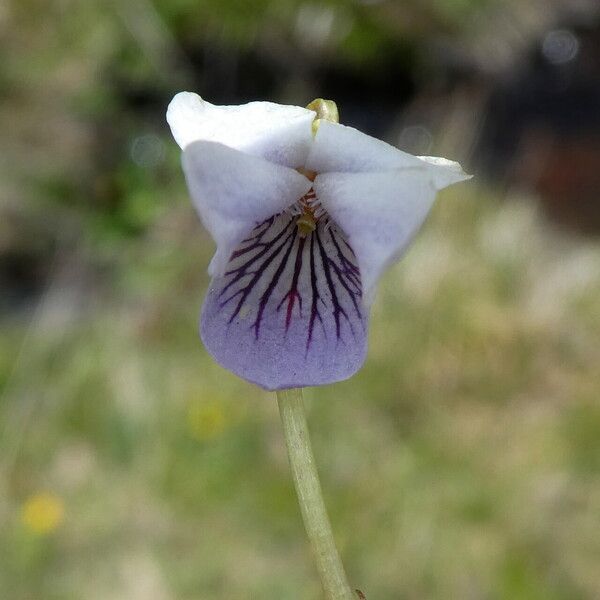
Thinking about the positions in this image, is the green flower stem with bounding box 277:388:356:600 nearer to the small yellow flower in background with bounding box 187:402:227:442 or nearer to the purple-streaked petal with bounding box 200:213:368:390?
the purple-streaked petal with bounding box 200:213:368:390

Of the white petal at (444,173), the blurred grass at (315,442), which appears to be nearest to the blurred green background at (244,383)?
the blurred grass at (315,442)

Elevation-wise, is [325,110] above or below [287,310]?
above

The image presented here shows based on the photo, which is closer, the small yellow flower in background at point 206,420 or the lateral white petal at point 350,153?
the lateral white petal at point 350,153

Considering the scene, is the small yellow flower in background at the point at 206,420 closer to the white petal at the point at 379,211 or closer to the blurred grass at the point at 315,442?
the blurred grass at the point at 315,442

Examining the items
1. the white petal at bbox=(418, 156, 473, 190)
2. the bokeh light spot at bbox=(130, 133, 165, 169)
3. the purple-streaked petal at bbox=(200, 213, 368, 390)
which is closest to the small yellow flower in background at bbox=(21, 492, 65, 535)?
the bokeh light spot at bbox=(130, 133, 165, 169)

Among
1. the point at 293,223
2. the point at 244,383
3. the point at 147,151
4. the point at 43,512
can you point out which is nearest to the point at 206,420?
the point at 244,383

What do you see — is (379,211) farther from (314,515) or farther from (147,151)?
(147,151)

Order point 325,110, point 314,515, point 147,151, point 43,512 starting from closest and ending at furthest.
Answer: point 314,515, point 325,110, point 43,512, point 147,151
